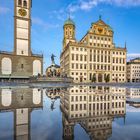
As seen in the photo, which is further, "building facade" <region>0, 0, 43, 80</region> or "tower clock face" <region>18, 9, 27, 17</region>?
"tower clock face" <region>18, 9, 27, 17</region>

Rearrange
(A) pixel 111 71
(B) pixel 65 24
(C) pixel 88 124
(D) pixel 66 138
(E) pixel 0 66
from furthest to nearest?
(B) pixel 65 24, (A) pixel 111 71, (E) pixel 0 66, (C) pixel 88 124, (D) pixel 66 138

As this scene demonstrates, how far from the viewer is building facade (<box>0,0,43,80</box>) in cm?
5572

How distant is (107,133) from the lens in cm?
352

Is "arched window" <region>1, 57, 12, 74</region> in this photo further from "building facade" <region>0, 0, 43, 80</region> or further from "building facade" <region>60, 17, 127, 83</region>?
"building facade" <region>60, 17, 127, 83</region>

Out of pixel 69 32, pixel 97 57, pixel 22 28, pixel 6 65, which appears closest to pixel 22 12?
pixel 22 28

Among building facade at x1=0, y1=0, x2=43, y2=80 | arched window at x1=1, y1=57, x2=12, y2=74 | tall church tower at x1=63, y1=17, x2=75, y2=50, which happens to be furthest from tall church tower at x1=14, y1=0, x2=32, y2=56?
tall church tower at x1=63, y1=17, x2=75, y2=50

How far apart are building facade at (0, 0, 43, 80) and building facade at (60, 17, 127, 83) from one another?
17.3 m

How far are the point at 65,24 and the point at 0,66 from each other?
5575cm

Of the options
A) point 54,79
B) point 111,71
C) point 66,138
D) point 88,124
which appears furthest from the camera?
point 111,71

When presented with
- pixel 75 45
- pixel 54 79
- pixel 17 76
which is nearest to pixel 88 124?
pixel 54 79

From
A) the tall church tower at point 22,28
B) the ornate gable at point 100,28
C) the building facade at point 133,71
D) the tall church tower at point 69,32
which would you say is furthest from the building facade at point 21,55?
the building facade at point 133,71

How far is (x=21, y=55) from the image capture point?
57.3 meters

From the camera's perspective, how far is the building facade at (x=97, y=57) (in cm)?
7288

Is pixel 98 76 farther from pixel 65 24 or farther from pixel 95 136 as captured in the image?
pixel 95 136
